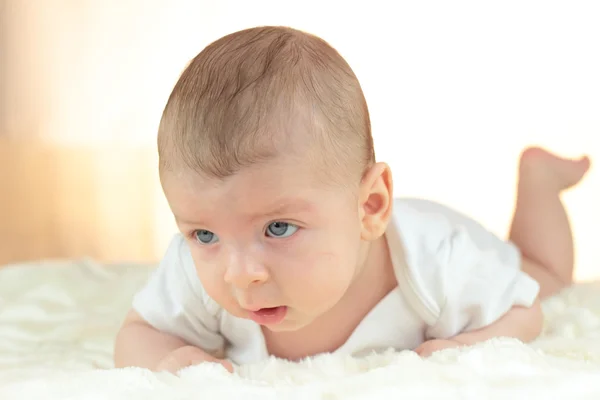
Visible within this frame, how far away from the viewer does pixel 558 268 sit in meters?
1.51

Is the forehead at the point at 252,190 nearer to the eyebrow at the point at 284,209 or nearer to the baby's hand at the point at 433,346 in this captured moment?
the eyebrow at the point at 284,209

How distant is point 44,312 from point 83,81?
1.10m

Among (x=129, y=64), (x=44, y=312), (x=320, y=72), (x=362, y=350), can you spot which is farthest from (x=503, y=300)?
(x=129, y=64)

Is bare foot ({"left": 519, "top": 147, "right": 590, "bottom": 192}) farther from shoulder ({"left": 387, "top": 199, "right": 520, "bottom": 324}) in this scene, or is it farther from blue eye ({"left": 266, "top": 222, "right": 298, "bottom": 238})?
blue eye ({"left": 266, "top": 222, "right": 298, "bottom": 238})

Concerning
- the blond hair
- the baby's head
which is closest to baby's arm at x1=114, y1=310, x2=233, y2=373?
the baby's head

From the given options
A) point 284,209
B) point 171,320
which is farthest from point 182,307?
point 284,209

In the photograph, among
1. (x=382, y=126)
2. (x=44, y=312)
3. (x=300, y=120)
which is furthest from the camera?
(x=382, y=126)

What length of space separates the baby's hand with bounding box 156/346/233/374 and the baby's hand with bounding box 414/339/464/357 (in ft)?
0.76

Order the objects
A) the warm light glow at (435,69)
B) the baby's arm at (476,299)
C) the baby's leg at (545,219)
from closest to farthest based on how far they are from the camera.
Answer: the baby's arm at (476,299)
the baby's leg at (545,219)
the warm light glow at (435,69)

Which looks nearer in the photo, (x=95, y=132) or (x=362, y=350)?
(x=362, y=350)

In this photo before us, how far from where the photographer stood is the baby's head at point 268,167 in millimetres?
921

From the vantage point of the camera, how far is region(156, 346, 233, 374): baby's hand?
3.50 feet

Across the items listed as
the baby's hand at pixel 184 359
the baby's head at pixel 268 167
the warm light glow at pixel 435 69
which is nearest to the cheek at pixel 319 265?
the baby's head at pixel 268 167

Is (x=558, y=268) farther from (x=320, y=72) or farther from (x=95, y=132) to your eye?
(x=95, y=132)
